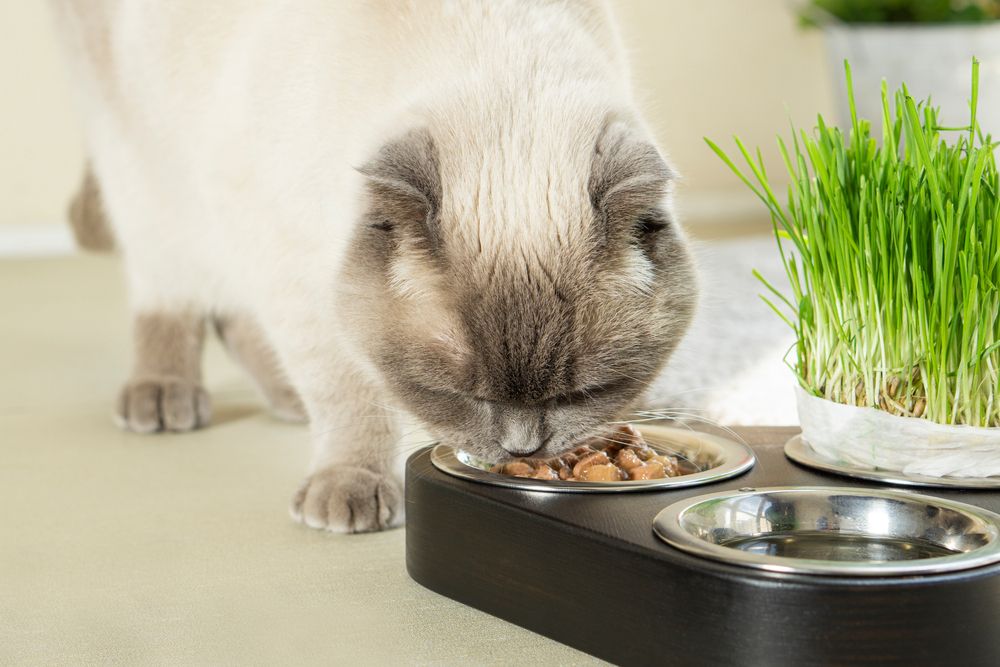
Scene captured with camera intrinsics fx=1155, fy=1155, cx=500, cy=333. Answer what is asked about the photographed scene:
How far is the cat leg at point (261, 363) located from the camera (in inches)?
85.0

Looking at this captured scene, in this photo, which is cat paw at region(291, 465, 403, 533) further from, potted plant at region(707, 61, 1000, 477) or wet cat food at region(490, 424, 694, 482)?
potted plant at region(707, 61, 1000, 477)

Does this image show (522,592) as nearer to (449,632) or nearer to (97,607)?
(449,632)

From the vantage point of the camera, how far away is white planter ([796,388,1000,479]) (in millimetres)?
1188

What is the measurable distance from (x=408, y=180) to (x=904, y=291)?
54 cm

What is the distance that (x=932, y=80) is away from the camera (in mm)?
4805

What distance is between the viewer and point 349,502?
1.51m

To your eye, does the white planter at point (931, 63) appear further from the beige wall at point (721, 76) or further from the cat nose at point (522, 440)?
the cat nose at point (522, 440)

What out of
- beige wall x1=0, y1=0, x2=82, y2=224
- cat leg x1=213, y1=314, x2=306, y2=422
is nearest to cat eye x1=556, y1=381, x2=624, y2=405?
cat leg x1=213, y1=314, x2=306, y2=422

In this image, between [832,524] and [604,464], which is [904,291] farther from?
[604,464]

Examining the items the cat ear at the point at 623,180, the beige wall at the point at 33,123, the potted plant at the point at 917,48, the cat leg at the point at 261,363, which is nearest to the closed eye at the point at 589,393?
the cat ear at the point at 623,180

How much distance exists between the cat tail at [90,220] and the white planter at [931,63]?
10.8 ft

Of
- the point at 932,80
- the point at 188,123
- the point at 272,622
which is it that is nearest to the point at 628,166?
the point at 272,622

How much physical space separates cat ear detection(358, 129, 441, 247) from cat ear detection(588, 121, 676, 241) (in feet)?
0.55

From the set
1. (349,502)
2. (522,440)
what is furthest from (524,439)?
(349,502)
